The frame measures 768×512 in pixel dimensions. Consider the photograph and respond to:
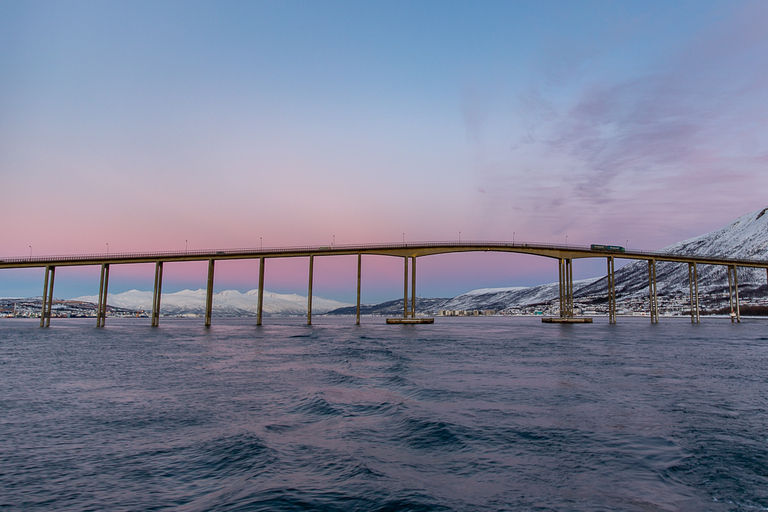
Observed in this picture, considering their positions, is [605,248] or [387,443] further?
[605,248]

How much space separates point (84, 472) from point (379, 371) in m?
18.0

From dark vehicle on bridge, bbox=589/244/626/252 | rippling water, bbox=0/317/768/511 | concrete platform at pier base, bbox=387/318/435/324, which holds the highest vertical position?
dark vehicle on bridge, bbox=589/244/626/252

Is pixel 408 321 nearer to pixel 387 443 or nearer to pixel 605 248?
pixel 605 248

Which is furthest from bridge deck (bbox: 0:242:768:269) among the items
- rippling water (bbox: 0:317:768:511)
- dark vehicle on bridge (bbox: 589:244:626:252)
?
rippling water (bbox: 0:317:768:511)

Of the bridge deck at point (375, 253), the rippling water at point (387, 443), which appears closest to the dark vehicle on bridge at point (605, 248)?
the bridge deck at point (375, 253)

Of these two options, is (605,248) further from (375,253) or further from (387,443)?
(387,443)

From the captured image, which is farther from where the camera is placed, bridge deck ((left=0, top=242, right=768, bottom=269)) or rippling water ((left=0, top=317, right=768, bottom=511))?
bridge deck ((left=0, top=242, right=768, bottom=269))

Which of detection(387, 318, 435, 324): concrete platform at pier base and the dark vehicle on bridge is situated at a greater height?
the dark vehicle on bridge

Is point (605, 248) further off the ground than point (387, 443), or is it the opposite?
point (605, 248)

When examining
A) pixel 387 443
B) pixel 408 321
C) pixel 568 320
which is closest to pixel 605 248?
pixel 568 320

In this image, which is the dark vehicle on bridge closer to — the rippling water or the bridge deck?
the bridge deck

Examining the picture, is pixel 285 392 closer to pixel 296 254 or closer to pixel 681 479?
pixel 681 479

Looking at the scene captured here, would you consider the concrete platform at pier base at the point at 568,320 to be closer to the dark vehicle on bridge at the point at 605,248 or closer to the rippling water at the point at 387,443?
the dark vehicle on bridge at the point at 605,248

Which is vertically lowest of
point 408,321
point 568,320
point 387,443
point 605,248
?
point 408,321
